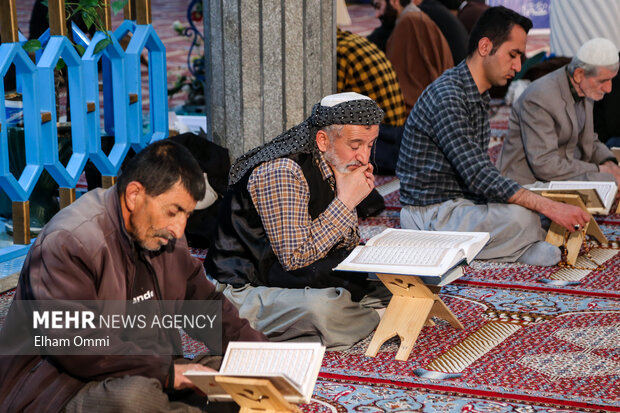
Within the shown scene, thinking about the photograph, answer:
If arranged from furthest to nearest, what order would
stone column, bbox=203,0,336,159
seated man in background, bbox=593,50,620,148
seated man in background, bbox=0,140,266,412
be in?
seated man in background, bbox=593,50,620,148, stone column, bbox=203,0,336,159, seated man in background, bbox=0,140,266,412

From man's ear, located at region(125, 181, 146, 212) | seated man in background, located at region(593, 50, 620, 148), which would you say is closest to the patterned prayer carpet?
man's ear, located at region(125, 181, 146, 212)

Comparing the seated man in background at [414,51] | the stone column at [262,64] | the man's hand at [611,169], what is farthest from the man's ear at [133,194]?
the seated man in background at [414,51]

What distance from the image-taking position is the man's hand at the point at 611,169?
4.96m

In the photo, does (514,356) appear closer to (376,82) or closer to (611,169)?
(611,169)

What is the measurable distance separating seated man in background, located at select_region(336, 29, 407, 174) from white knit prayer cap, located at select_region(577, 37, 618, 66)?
149cm

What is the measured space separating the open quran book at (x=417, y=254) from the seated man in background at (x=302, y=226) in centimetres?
12

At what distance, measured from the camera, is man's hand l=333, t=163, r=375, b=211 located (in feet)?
10.7

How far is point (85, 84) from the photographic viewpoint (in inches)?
179

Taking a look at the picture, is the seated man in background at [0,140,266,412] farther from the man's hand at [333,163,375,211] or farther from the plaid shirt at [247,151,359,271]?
the man's hand at [333,163,375,211]

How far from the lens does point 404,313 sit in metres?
3.25

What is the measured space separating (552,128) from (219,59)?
164 centimetres

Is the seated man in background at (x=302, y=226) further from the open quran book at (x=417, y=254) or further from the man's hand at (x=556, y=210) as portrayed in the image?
the man's hand at (x=556, y=210)

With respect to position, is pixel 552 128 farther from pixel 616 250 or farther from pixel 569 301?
pixel 569 301

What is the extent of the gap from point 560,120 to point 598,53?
13.7 inches
